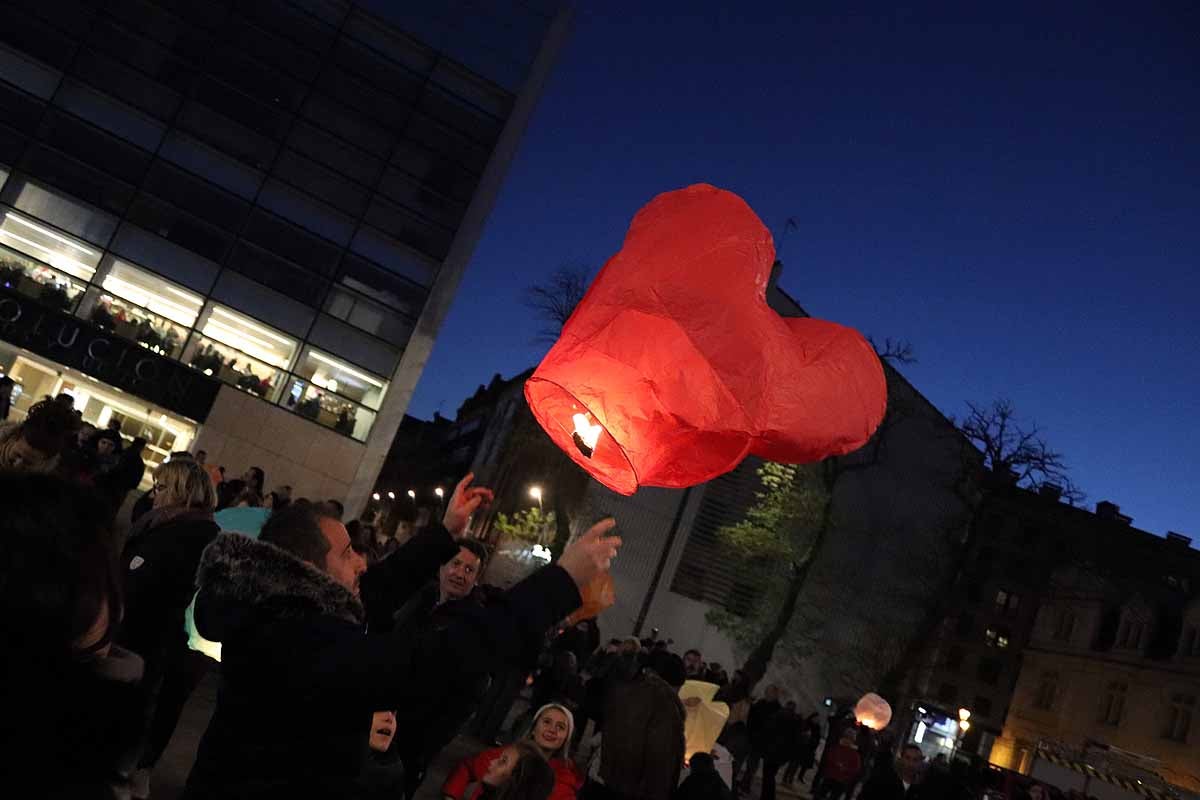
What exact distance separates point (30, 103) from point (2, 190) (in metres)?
2.57

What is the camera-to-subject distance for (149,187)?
28.0m

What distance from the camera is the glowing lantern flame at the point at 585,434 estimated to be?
389cm

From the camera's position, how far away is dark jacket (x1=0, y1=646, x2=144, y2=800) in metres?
1.76

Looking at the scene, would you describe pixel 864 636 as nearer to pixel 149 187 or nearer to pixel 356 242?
pixel 356 242

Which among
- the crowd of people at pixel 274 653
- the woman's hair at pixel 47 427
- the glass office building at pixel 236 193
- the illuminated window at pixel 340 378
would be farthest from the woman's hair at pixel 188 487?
the illuminated window at pixel 340 378

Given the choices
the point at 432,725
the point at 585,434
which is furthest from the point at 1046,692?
the point at 585,434

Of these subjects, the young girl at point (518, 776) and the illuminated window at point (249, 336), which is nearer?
the young girl at point (518, 776)

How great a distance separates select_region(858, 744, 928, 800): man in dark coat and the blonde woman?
23.0ft

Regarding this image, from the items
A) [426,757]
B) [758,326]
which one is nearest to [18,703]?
[758,326]

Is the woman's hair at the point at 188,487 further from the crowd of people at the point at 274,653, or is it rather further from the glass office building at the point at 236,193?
the glass office building at the point at 236,193

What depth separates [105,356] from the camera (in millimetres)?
27375

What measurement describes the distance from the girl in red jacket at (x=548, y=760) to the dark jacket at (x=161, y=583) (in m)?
1.70

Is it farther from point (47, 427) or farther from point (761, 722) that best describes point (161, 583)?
point (761, 722)

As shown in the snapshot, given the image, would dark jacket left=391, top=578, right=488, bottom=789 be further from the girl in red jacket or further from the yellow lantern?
the yellow lantern
